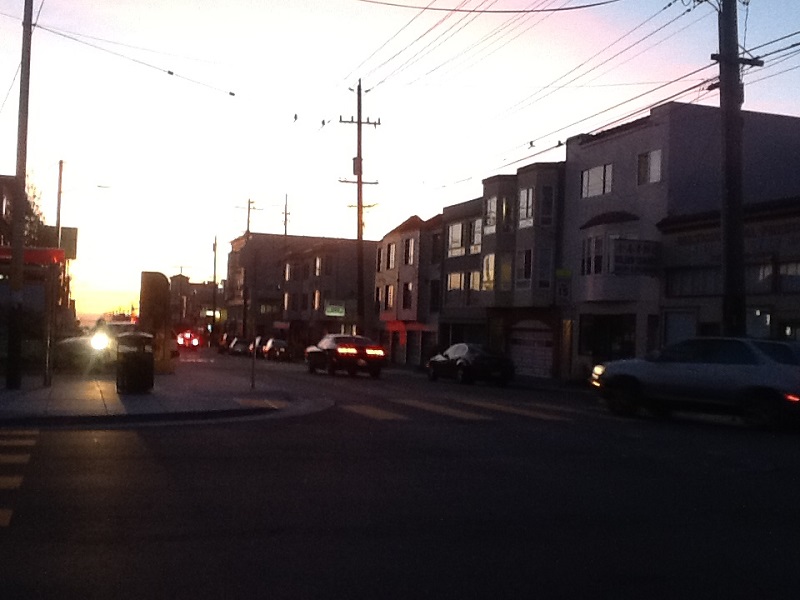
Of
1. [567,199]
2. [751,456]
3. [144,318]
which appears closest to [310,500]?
[751,456]

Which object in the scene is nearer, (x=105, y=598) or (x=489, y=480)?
(x=105, y=598)

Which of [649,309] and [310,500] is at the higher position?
[649,309]

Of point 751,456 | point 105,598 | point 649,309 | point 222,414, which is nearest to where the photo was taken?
point 105,598

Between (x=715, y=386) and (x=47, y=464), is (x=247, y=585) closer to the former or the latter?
(x=47, y=464)

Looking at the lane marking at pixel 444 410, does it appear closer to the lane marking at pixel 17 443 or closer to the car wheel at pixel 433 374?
the lane marking at pixel 17 443

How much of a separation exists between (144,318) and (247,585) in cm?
2838

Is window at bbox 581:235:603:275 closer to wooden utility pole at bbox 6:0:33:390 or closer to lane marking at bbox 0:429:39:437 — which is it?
wooden utility pole at bbox 6:0:33:390

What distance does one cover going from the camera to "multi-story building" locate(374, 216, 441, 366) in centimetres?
6588

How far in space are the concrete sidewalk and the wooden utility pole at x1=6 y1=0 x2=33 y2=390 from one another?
0.76 m

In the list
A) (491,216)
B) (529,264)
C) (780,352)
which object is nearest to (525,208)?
(529,264)

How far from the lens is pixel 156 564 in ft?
26.5

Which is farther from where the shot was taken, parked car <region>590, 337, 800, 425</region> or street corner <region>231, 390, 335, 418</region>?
street corner <region>231, 390, 335, 418</region>

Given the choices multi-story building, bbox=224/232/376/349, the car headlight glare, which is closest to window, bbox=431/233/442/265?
multi-story building, bbox=224/232/376/349

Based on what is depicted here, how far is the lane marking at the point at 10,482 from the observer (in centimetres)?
1131
